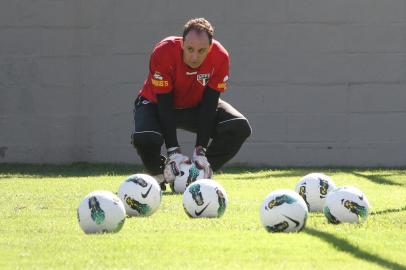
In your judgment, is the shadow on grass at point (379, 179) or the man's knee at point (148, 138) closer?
the man's knee at point (148, 138)

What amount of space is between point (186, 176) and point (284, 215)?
283 centimetres

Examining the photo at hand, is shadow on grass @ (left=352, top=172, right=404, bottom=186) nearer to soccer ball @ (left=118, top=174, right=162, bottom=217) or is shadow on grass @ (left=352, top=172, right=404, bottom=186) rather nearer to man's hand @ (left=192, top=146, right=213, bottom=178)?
man's hand @ (left=192, top=146, right=213, bottom=178)

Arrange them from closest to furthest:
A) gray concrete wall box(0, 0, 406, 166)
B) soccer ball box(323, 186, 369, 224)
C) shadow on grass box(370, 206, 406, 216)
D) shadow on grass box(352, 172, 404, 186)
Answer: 1. soccer ball box(323, 186, 369, 224)
2. shadow on grass box(370, 206, 406, 216)
3. shadow on grass box(352, 172, 404, 186)
4. gray concrete wall box(0, 0, 406, 166)

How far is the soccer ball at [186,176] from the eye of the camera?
8.47m

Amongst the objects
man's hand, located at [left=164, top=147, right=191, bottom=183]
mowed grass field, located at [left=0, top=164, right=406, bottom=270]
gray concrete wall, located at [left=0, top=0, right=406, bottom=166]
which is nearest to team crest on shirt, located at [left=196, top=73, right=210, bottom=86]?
man's hand, located at [left=164, top=147, right=191, bottom=183]

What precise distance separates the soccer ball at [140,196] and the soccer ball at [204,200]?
28 centimetres

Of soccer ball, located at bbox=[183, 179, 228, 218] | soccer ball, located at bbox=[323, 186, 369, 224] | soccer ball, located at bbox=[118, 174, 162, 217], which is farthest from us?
soccer ball, located at bbox=[118, 174, 162, 217]

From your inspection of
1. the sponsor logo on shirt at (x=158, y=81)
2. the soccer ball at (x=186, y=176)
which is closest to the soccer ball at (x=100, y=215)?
the soccer ball at (x=186, y=176)

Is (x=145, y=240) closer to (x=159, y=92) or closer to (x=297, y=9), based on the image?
(x=159, y=92)

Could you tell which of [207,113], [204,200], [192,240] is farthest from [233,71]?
[192,240]

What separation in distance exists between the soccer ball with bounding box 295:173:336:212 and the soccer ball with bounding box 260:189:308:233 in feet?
4.58

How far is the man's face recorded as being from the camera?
327 inches

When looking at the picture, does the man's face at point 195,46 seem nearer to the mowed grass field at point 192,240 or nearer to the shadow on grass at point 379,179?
the mowed grass field at point 192,240

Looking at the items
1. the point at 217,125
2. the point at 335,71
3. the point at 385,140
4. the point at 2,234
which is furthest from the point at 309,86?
the point at 2,234
